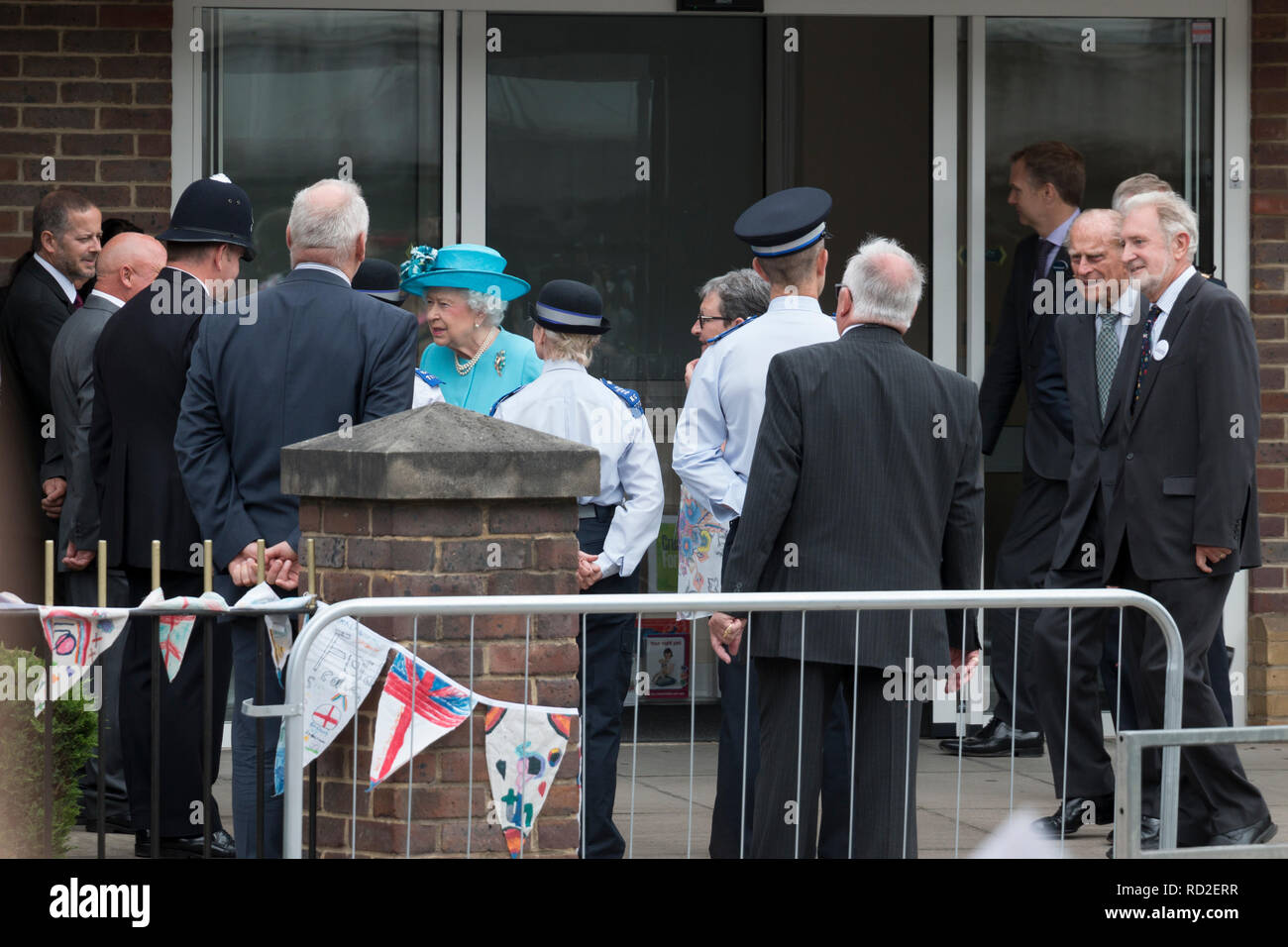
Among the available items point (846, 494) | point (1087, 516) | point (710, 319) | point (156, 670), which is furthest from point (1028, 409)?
point (156, 670)

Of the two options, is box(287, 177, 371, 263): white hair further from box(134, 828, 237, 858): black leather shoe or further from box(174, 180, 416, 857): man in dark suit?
box(134, 828, 237, 858): black leather shoe

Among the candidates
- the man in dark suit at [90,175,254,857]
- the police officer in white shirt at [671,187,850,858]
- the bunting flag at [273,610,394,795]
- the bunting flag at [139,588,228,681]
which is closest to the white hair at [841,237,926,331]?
the police officer in white shirt at [671,187,850,858]

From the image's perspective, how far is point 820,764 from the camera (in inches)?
181

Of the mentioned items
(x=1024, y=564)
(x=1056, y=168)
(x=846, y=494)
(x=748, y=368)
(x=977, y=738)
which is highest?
(x=1056, y=168)

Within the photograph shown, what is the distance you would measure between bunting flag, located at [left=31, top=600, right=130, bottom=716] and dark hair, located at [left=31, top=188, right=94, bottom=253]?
3.03 meters

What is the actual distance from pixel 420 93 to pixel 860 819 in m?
4.40

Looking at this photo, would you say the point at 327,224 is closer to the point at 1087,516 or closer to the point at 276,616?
the point at 276,616

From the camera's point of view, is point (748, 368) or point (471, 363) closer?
point (748, 368)

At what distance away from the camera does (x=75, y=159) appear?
24.3 ft

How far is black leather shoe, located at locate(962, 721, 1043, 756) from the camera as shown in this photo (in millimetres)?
7602

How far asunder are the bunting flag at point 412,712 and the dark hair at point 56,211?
3.42 metres

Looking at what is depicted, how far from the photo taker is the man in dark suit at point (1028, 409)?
7.20 m

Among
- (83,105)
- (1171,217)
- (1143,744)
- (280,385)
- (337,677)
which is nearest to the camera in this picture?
(1143,744)

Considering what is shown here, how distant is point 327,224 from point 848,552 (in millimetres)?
1784
